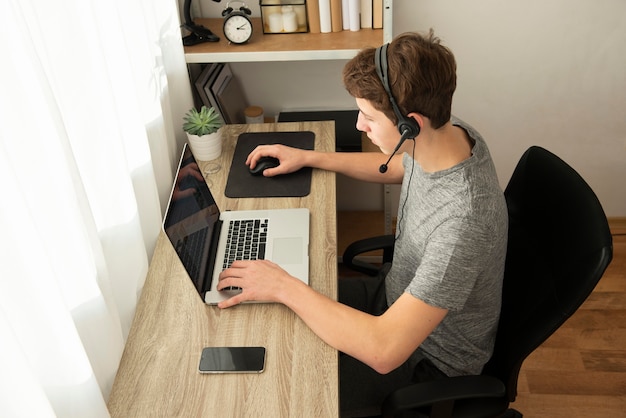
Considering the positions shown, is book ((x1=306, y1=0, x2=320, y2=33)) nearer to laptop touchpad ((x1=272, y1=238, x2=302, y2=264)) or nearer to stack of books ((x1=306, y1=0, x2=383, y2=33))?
stack of books ((x1=306, y1=0, x2=383, y2=33))

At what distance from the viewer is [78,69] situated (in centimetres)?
118

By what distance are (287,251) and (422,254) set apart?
0.35m

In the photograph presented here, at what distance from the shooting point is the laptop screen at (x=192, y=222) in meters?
1.34

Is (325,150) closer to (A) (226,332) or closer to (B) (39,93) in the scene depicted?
(A) (226,332)

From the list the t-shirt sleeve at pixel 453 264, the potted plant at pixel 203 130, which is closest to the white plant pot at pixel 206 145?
the potted plant at pixel 203 130

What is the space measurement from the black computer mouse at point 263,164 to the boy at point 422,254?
1.49ft

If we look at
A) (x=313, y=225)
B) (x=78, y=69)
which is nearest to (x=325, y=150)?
(x=313, y=225)

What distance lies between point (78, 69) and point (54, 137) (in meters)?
0.21

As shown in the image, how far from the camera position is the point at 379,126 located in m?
1.35

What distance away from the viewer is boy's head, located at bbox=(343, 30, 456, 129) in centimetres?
125

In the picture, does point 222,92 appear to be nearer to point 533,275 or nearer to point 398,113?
point 398,113

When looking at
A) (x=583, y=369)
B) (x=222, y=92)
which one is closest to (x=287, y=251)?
(x=222, y=92)

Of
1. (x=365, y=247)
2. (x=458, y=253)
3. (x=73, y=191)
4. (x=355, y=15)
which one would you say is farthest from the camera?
(x=355, y=15)

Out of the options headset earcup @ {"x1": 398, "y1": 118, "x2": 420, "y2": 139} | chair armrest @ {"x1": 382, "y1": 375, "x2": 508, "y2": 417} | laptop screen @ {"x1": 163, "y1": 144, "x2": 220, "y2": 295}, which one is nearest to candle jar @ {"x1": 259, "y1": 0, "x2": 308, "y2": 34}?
laptop screen @ {"x1": 163, "y1": 144, "x2": 220, "y2": 295}
